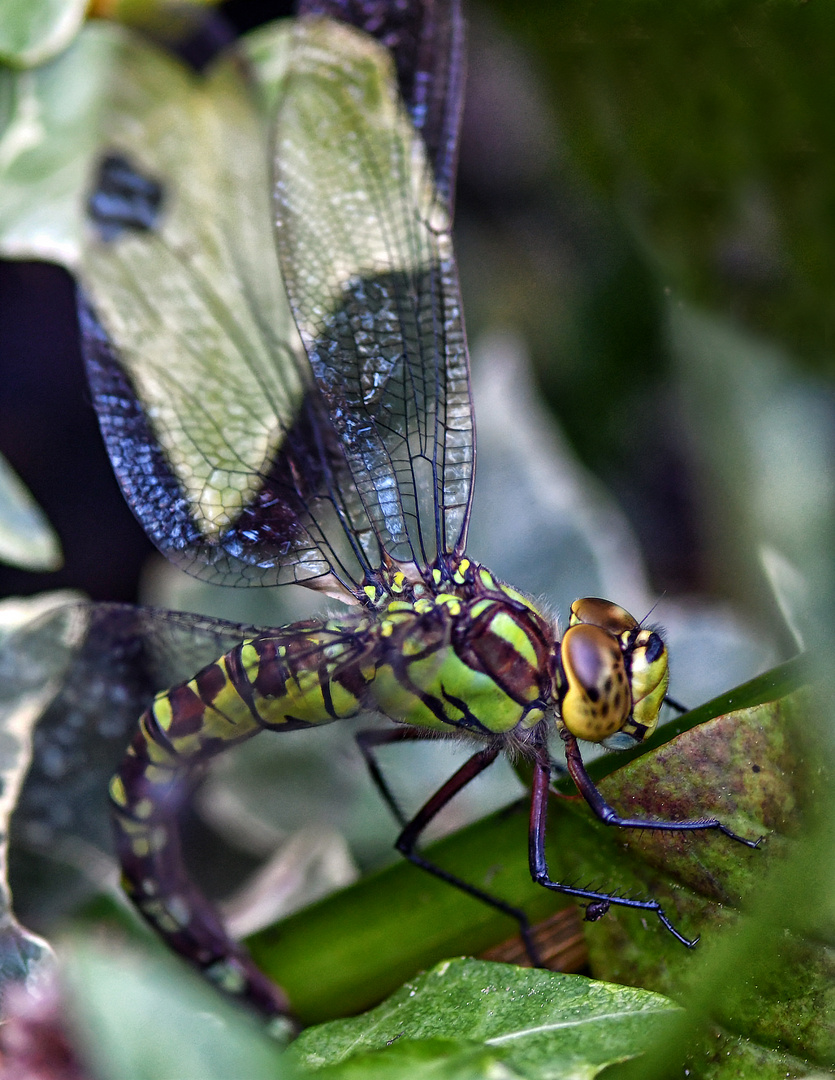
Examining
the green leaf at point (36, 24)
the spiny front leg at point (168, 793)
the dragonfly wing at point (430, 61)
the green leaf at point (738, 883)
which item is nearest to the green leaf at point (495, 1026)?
the green leaf at point (738, 883)

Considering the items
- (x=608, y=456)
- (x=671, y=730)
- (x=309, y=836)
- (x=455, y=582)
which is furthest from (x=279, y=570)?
(x=608, y=456)

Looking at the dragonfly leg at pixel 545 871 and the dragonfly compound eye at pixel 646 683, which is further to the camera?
the dragonfly compound eye at pixel 646 683

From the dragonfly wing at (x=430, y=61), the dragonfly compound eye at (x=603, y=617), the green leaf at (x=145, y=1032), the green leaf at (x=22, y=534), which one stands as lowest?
the dragonfly compound eye at (x=603, y=617)

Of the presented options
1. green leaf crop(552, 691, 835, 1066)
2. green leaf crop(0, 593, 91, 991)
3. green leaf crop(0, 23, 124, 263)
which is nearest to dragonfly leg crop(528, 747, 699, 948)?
green leaf crop(552, 691, 835, 1066)

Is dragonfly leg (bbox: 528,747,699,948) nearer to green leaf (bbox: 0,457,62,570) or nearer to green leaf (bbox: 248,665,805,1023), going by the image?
green leaf (bbox: 248,665,805,1023)

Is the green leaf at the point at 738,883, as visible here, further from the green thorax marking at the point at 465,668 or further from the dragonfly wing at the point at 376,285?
the dragonfly wing at the point at 376,285

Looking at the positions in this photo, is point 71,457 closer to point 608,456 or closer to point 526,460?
point 526,460

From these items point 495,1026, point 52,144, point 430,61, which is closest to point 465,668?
point 495,1026
